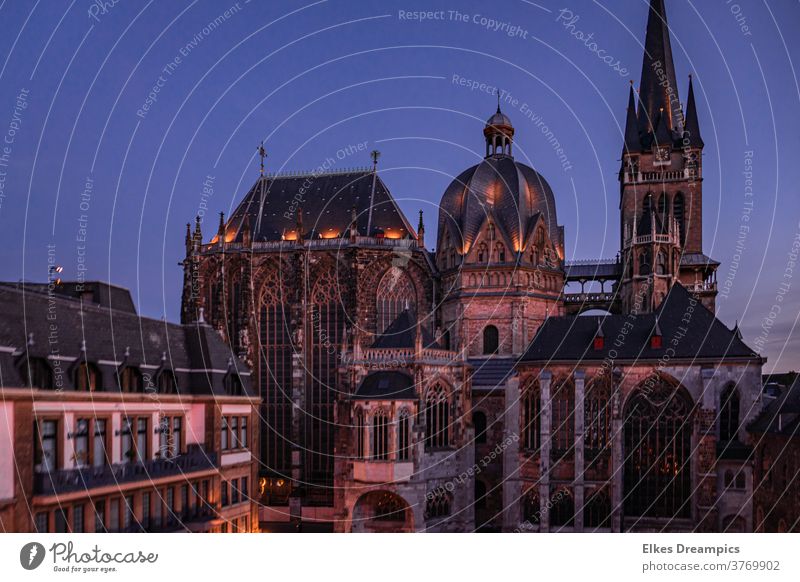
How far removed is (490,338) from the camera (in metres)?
44.1

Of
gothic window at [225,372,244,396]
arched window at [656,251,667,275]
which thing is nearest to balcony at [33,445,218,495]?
gothic window at [225,372,244,396]

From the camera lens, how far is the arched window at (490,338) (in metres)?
43.9

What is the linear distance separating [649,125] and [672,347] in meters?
23.3

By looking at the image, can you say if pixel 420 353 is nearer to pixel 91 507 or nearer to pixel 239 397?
pixel 239 397

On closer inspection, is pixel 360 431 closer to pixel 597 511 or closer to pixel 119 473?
pixel 597 511

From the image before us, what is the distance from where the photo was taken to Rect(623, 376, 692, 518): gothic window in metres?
34.0

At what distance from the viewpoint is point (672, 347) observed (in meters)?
34.7

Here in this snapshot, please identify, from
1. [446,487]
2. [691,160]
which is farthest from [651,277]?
[446,487]

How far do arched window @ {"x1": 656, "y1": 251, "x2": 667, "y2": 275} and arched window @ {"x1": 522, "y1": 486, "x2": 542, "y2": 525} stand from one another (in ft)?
57.1

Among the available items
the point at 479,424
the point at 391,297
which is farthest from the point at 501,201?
the point at 479,424

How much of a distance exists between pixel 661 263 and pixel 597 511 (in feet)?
60.4

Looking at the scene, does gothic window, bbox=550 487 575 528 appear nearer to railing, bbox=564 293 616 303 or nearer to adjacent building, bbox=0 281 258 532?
adjacent building, bbox=0 281 258 532

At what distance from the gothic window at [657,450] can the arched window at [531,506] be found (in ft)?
13.2

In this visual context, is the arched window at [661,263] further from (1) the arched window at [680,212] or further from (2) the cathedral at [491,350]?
(1) the arched window at [680,212]
